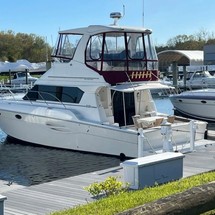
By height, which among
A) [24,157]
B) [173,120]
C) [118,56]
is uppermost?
[118,56]

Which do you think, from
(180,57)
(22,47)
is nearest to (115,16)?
(180,57)

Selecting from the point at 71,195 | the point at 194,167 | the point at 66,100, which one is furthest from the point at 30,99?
the point at 71,195

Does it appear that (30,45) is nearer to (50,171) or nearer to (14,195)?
(50,171)

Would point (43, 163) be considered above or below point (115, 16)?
below

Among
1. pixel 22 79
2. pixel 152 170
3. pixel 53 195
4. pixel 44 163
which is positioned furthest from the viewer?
pixel 22 79

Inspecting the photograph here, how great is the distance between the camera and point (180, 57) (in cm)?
4312

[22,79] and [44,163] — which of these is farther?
[22,79]

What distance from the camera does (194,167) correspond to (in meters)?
10.8

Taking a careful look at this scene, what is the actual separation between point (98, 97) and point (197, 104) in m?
10.3

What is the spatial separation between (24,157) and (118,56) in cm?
455

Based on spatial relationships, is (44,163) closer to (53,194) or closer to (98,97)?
(98,97)

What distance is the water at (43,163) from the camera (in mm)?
13023

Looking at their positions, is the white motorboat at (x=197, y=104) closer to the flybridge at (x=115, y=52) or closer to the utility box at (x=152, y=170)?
the flybridge at (x=115, y=52)

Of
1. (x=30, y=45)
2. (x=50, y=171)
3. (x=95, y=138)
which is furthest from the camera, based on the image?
(x=30, y=45)
